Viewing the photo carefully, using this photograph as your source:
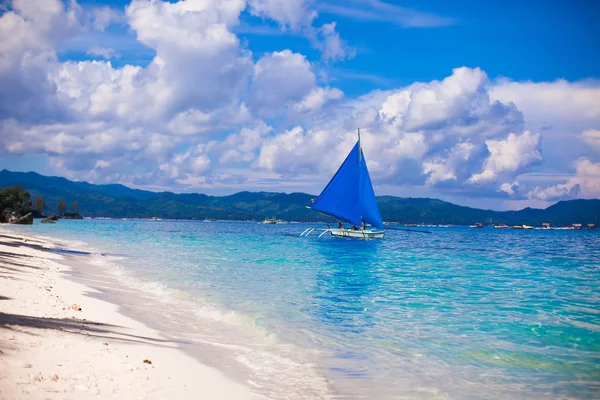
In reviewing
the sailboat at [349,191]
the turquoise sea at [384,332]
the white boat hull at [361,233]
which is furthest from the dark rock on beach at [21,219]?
the turquoise sea at [384,332]

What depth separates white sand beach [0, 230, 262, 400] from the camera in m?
5.89

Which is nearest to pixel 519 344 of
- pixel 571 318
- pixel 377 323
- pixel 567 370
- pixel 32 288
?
pixel 567 370

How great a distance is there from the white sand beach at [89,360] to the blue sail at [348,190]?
48969 millimetres

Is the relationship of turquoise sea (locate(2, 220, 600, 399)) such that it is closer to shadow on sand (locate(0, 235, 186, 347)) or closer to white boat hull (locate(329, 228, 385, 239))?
shadow on sand (locate(0, 235, 186, 347))

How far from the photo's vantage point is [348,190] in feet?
196

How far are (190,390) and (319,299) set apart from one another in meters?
11.8

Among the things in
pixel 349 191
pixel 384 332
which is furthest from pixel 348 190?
pixel 384 332

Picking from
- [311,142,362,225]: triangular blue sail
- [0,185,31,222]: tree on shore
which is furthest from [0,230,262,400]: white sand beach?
[0,185,31,222]: tree on shore

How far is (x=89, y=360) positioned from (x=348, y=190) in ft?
177

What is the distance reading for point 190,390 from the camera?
6703 millimetres

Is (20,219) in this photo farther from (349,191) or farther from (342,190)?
(349,191)

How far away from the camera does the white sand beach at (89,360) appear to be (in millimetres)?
5887

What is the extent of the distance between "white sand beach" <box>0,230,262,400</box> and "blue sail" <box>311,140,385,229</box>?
49.0m

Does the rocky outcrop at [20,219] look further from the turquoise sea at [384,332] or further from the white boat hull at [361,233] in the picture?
the turquoise sea at [384,332]
